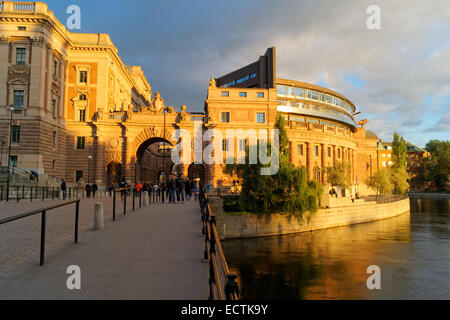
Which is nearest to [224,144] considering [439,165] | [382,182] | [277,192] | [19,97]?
[277,192]

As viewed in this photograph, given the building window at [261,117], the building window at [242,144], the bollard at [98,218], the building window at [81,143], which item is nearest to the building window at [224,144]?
the building window at [242,144]

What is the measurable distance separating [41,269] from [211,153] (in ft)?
115

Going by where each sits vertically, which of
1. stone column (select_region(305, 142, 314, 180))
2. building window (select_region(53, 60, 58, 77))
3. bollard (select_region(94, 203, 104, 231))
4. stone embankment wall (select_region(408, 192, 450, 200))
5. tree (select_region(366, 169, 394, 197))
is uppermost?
building window (select_region(53, 60, 58, 77))

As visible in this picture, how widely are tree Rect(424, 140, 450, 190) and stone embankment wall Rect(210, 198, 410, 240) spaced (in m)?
70.6

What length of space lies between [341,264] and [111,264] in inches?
588

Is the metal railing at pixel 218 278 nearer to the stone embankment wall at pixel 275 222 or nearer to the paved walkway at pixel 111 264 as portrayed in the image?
the paved walkway at pixel 111 264

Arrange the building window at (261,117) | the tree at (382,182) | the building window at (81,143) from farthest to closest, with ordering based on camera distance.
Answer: the tree at (382,182) < the building window at (261,117) < the building window at (81,143)

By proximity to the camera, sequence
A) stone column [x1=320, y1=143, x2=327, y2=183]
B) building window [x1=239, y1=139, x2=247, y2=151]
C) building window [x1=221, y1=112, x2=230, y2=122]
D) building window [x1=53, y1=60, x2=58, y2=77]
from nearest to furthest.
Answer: building window [x1=53, y1=60, x2=58, y2=77], building window [x1=239, y1=139, x2=247, y2=151], building window [x1=221, y1=112, x2=230, y2=122], stone column [x1=320, y1=143, x2=327, y2=183]

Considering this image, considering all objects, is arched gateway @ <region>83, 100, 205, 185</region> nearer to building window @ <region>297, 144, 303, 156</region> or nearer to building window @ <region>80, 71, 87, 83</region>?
building window @ <region>80, 71, 87, 83</region>

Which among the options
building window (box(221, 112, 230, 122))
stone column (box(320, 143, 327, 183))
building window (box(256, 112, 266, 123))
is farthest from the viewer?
stone column (box(320, 143, 327, 183))

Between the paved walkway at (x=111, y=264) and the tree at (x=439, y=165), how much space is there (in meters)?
97.9

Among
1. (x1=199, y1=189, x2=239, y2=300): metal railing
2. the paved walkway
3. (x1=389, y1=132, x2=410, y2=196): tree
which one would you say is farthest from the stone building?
(x1=199, y1=189, x2=239, y2=300): metal railing

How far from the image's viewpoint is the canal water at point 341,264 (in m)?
13.0

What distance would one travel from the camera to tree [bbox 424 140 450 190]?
8401cm
